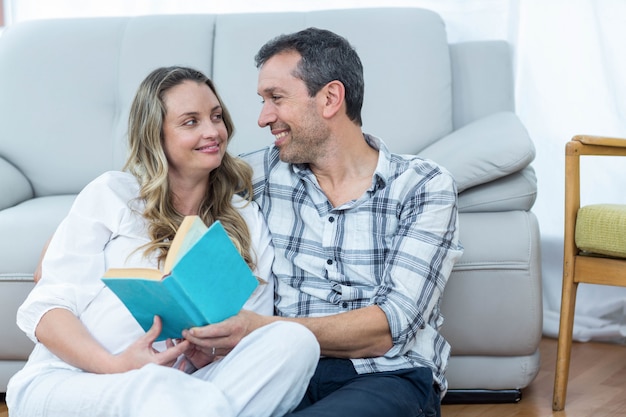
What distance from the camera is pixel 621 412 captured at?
2180 millimetres

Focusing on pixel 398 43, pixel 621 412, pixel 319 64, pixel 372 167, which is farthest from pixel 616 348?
pixel 319 64

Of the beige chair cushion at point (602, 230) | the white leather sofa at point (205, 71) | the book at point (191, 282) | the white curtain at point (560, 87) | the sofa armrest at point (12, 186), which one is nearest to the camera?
the book at point (191, 282)

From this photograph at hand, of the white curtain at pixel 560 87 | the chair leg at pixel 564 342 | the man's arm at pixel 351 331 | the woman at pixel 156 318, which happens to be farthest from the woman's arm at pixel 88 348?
the white curtain at pixel 560 87

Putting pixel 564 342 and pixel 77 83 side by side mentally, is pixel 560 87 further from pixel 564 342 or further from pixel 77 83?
pixel 77 83

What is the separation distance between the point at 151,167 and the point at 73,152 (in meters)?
1.01

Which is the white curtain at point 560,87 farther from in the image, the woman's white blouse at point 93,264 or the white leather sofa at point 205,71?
the woman's white blouse at point 93,264

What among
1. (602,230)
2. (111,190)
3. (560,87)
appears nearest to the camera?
(111,190)

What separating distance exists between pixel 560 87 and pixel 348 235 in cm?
155

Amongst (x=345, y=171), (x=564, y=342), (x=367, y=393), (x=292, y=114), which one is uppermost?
(x=292, y=114)

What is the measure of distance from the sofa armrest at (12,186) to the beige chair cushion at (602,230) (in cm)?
154

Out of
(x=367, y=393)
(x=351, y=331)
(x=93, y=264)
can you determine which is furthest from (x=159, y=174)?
(x=367, y=393)

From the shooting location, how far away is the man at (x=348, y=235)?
167 centimetres

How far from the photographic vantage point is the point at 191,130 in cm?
180

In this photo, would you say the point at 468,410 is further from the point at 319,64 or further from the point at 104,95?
the point at 104,95
